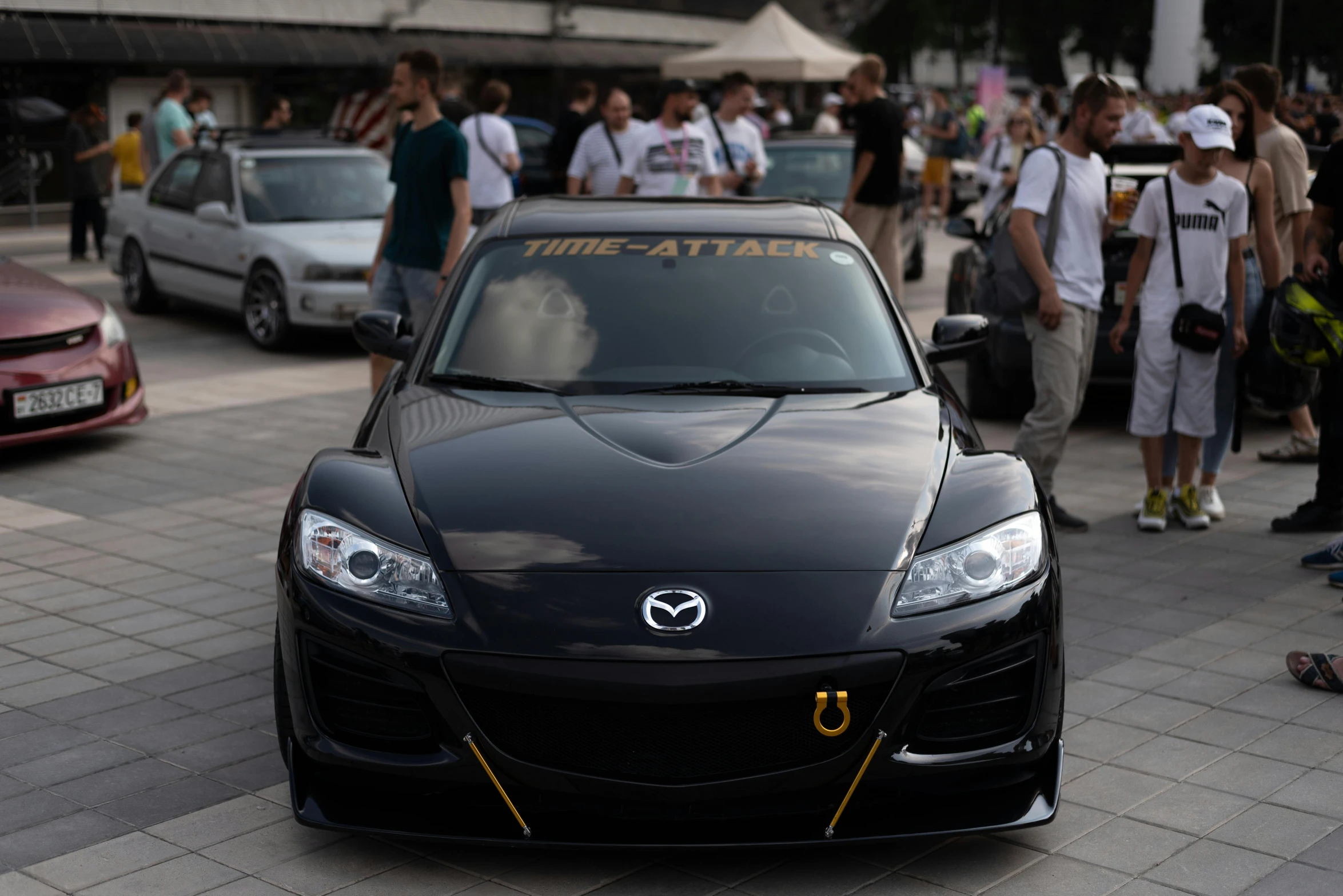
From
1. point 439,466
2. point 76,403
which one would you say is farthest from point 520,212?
point 76,403

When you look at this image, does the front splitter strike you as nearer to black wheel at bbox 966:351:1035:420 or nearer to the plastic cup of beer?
the plastic cup of beer

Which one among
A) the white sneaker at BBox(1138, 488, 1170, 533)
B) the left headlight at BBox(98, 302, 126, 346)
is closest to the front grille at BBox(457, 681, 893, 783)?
the white sneaker at BBox(1138, 488, 1170, 533)

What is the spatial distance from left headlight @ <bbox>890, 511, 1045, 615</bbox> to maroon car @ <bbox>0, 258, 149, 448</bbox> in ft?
19.0

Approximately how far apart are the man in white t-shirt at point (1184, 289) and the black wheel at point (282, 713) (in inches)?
171

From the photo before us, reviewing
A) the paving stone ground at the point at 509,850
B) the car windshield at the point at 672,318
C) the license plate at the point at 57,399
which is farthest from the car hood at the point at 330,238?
the car windshield at the point at 672,318

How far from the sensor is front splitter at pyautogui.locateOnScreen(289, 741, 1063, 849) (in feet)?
10.8

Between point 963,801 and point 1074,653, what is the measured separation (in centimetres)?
184

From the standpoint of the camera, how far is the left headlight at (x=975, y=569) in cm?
343

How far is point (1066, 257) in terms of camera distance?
660 centimetres

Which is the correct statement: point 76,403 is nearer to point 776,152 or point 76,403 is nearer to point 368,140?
point 776,152

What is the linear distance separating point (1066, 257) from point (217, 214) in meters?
7.79

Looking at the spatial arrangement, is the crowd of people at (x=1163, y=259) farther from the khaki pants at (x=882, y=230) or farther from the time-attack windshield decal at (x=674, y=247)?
the khaki pants at (x=882, y=230)

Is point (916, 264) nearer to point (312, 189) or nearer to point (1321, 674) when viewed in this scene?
point (312, 189)

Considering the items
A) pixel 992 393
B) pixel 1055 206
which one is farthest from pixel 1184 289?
pixel 992 393
